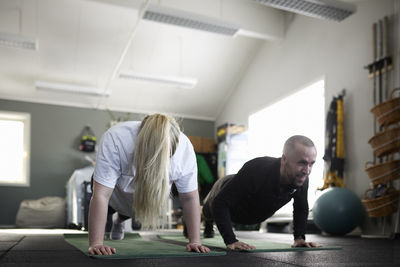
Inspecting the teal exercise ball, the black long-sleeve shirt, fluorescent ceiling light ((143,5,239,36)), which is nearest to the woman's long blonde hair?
the black long-sleeve shirt

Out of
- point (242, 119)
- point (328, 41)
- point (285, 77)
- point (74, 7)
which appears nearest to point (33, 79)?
point (74, 7)

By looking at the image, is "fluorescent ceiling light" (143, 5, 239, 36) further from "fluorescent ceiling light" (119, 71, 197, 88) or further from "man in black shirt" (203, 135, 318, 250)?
"man in black shirt" (203, 135, 318, 250)

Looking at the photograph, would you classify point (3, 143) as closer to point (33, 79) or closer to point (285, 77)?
point (33, 79)

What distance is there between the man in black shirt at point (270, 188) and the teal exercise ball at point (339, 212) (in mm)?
1980

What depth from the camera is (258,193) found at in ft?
7.89

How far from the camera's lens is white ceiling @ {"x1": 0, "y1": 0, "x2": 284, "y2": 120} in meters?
6.44

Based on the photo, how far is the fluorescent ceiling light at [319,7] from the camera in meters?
4.66

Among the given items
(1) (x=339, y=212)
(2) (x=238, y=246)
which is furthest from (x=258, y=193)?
(1) (x=339, y=212)

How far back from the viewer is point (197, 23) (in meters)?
5.11

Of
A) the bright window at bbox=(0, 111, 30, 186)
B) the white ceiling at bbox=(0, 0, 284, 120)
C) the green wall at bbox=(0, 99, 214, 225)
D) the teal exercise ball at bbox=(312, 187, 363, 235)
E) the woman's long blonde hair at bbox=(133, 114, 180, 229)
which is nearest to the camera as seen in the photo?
the woman's long blonde hair at bbox=(133, 114, 180, 229)

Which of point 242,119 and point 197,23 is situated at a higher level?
point 197,23

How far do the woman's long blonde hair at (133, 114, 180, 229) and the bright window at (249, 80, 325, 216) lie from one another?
→ 423cm

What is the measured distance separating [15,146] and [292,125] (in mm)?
5741

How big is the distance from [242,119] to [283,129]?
151cm
